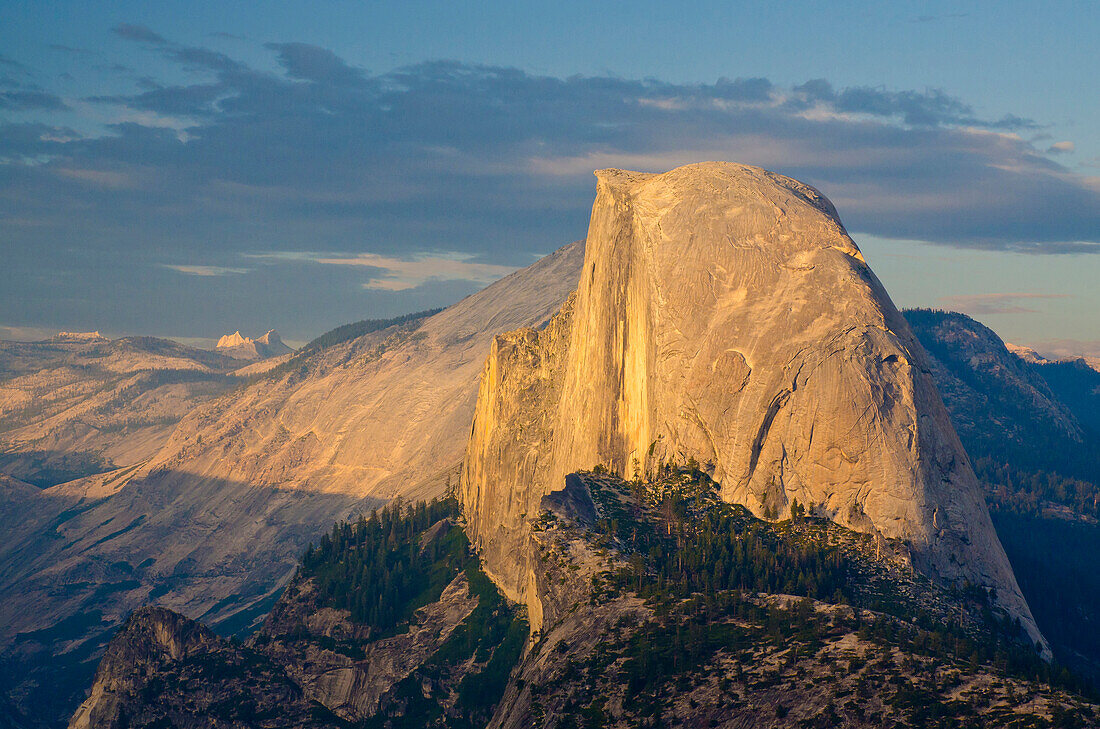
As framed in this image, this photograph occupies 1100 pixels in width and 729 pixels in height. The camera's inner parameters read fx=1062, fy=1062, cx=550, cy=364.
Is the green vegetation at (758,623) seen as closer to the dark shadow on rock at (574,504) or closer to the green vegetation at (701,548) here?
the green vegetation at (701,548)

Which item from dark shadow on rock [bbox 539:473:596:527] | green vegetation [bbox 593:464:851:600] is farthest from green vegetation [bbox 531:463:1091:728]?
dark shadow on rock [bbox 539:473:596:527]

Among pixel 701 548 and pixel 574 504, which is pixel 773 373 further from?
pixel 574 504

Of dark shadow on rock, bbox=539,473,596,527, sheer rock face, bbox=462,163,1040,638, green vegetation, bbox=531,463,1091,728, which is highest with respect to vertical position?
sheer rock face, bbox=462,163,1040,638

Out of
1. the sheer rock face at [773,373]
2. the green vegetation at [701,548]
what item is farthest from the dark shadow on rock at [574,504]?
the sheer rock face at [773,373]

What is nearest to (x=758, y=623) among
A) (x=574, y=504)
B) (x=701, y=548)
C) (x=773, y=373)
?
(x=701, y=548)

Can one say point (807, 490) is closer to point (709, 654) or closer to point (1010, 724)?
point (709, 654)

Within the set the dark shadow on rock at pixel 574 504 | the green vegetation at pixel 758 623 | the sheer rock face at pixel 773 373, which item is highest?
the sheer rock face at pixel 773 373

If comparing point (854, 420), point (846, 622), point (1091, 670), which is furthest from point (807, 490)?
point (1091, 670)

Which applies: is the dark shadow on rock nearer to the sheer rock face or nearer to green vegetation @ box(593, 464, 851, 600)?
green vegetation @ box(593, 464, 851, 600)
